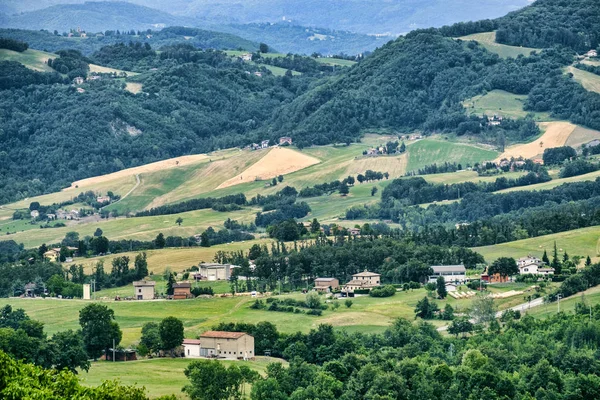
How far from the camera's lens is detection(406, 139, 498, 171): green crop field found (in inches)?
7387

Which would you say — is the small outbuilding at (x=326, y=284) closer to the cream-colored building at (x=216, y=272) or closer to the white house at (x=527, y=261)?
the cream-colored building at (x=216, y=272)

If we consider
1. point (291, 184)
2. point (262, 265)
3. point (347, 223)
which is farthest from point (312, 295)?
point (291, 184)

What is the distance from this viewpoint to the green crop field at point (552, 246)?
121m

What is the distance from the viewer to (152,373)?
83312 mm

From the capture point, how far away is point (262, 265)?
388 ft

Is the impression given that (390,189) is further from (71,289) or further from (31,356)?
(31,356)

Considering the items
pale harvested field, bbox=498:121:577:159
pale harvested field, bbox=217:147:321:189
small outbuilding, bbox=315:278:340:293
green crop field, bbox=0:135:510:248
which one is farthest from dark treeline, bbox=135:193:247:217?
small outbuilding, bbox=315:278:340:293

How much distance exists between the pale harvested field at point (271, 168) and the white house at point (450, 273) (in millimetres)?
75737

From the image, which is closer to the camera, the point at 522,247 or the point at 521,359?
the point at 521,359

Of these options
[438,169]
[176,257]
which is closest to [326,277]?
[176,257]

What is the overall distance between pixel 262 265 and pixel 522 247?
23.7 meters

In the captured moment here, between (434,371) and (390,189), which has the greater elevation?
(390,189)

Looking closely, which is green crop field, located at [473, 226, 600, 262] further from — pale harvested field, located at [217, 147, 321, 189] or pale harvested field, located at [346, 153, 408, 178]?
pale harvested field, located at [217, 147, 321, 189]

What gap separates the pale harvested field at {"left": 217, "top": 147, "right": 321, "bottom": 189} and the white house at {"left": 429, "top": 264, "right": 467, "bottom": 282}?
7574 centimetres
